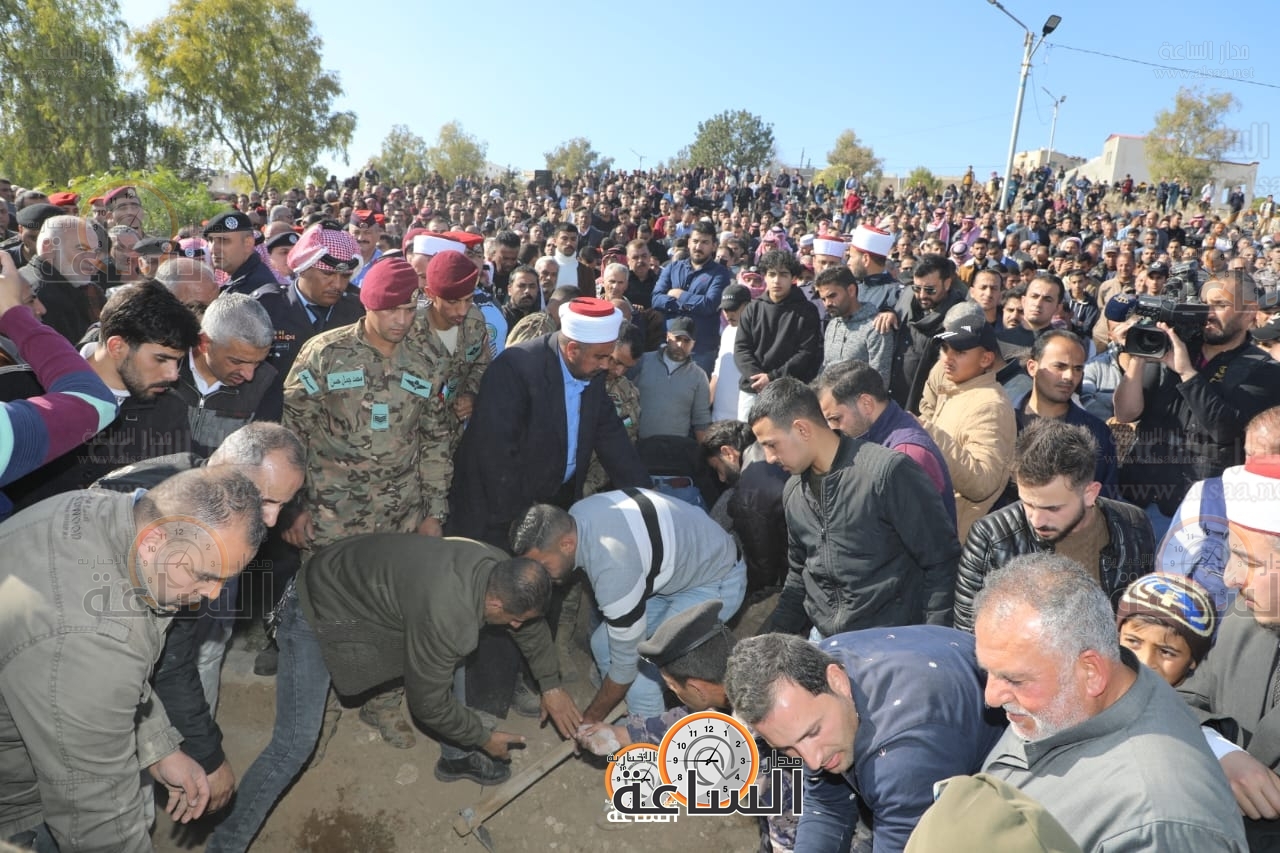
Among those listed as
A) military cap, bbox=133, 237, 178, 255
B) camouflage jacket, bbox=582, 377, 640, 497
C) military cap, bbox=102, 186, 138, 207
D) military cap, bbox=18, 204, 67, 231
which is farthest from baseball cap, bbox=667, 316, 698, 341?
military cap, bbox=102, 186, 138, 207

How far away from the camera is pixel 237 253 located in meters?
4.91

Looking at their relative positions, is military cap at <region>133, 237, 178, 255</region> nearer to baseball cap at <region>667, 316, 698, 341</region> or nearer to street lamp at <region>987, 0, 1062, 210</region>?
baseball cap at <region>667, 316, 698, 341</region>

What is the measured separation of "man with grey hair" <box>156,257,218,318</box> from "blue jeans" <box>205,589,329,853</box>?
5.52 ft

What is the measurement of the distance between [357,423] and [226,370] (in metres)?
0.56

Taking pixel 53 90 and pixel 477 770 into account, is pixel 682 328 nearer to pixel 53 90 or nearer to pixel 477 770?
pixel 477 770

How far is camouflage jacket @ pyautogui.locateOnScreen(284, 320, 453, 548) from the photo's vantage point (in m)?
3.39

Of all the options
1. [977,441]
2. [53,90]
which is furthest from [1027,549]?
[53,90]

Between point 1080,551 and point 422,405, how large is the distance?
2736 mm

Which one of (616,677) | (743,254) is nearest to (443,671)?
(616,677)

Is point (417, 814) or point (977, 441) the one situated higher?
point (977, 441)

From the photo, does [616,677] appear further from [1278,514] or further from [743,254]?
[743,254]

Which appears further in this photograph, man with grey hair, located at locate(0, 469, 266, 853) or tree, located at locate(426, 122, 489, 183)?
tree, located at locate(426, 122, 489, 183)

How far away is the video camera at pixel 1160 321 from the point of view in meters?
3.41

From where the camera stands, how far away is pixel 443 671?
114 inches
